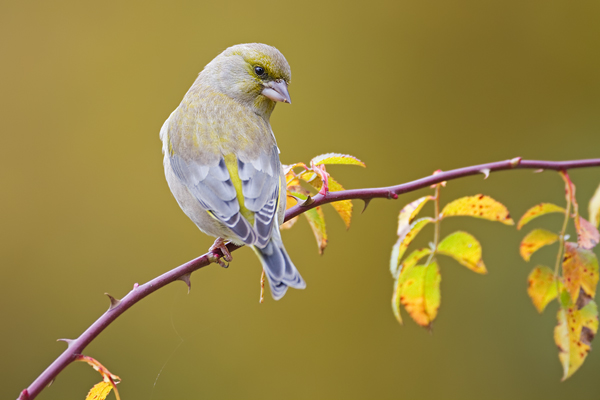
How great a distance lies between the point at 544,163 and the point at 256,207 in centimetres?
91

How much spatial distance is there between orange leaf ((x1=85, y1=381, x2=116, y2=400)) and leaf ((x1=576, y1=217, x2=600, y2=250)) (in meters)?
1.38

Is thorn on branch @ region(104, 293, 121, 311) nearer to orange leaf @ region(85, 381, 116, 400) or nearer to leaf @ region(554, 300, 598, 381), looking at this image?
orange leaf @ region(85, 381, 116, 400)

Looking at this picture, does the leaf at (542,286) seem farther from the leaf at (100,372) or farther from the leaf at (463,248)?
the leaf at (100,372)

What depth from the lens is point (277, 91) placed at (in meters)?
2.38

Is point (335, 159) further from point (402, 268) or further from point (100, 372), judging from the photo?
point (100, 372)

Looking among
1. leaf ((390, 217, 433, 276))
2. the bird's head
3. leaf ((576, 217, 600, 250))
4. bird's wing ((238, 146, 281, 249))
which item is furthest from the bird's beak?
leaf ((576, 217, 600, 250))

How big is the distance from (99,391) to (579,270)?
1.39m

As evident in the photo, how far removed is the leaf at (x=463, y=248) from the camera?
70.7 inches

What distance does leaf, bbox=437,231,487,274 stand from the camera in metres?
1.80

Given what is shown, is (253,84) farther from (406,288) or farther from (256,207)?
(406,288)

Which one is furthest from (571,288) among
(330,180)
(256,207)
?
(256,207)

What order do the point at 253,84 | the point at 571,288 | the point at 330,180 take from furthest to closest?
the point at 253,84 < the point at 330,180 < the point at 571,288

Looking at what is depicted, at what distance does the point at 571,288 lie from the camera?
5.72ft

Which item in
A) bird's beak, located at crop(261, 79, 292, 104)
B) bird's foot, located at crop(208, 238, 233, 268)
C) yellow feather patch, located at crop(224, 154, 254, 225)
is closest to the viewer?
bird's foot, located at crop(208, 238, 233, 268)
